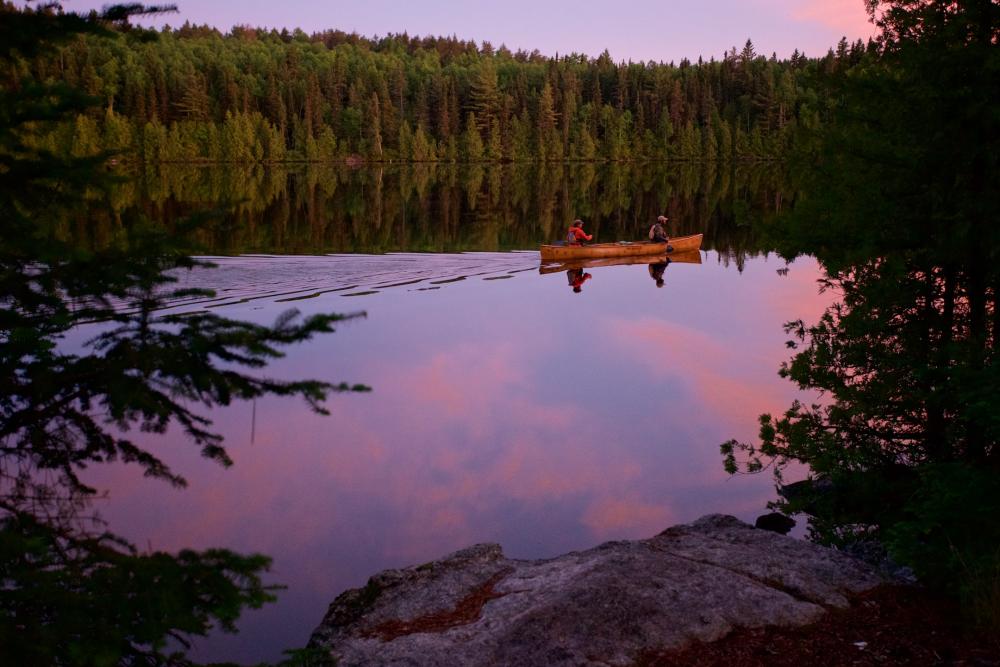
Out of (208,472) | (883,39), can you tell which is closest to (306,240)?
(208,472)

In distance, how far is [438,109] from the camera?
14612cm

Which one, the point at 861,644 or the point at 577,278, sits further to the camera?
the point at 577,278

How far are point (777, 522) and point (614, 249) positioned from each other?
25.1 m

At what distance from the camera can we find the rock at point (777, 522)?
11.1 meters

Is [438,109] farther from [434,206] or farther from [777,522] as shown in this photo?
[777,522]

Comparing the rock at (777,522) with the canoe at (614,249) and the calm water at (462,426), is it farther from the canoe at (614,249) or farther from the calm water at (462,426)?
the canoe at (614,249)

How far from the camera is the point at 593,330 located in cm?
2555

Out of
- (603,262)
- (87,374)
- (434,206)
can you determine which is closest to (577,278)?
(603,262)

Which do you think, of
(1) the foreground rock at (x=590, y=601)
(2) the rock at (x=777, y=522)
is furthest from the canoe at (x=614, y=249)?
(1) the foreground rock at (x=590, y=601)

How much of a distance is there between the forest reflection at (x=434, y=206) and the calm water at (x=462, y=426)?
4.04m

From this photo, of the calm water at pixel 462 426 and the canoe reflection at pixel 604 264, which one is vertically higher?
the canoe reflection at pixel 604 264

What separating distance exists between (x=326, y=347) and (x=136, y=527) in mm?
11749

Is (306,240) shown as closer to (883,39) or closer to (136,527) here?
(136,527)

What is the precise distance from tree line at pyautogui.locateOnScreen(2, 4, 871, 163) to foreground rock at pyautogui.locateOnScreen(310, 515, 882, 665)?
109 metres
